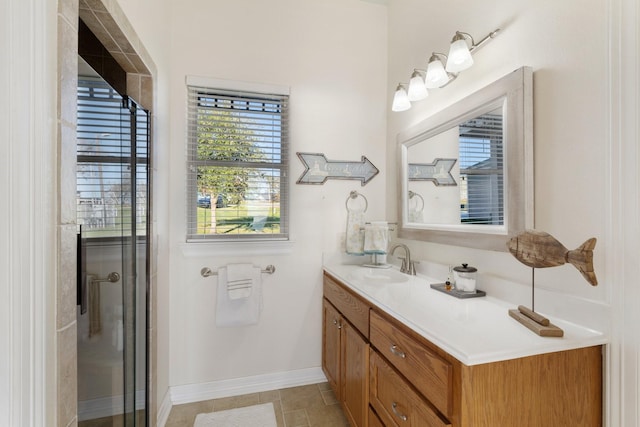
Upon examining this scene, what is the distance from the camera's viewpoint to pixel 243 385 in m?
1.99

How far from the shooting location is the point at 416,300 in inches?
49.4

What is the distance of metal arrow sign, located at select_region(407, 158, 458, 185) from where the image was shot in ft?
5.08

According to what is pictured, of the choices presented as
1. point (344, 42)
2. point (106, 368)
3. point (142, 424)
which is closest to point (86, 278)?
point (106, 368)

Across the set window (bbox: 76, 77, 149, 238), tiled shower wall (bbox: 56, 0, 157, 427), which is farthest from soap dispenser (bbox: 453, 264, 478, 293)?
window (bbox: 76, 77, 149, 238)

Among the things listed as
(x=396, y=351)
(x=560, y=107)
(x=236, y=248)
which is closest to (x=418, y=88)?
(x=560, y=107)

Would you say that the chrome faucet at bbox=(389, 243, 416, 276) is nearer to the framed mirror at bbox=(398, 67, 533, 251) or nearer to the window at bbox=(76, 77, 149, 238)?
the framed mirror at bbox=(398, 67, 533, 251)

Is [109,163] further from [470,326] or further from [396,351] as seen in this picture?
[470,326]

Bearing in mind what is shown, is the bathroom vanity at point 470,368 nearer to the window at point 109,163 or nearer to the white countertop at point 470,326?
the white countertop at point 470,326

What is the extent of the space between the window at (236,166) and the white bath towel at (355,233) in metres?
0.47

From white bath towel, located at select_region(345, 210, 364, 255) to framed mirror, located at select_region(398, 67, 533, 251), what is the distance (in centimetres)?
36

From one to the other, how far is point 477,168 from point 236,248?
155 cm

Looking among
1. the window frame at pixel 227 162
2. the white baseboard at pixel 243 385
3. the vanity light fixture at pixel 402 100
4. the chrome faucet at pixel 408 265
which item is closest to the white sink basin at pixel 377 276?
the chrome faucet at pixel 408 265

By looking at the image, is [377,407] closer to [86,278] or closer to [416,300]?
[416,300]

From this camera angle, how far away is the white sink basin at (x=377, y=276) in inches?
65.7
